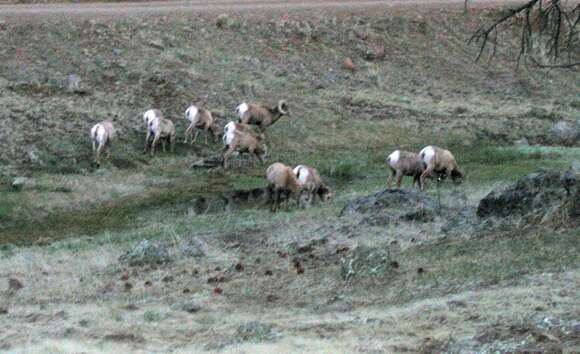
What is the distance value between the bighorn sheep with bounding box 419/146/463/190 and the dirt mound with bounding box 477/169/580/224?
24.9ft

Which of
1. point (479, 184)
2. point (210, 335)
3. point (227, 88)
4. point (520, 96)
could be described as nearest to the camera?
point (210, 335)

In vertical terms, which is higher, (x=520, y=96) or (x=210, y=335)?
(x=210, y=335)

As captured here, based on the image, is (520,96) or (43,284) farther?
(520,96)

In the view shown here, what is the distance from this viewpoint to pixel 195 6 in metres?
38.1

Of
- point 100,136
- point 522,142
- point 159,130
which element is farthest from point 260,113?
point 522,142

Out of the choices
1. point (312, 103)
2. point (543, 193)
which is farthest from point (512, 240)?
point (312, 103)

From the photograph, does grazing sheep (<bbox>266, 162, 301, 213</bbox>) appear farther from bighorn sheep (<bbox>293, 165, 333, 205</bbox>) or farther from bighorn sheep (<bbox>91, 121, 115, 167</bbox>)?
bighorn sheep (<bbox>91, 121, 115, 167</bbox>)

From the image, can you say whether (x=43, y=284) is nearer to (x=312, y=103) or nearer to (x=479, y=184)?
(x=479, y=184)

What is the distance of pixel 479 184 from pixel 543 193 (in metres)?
8.07

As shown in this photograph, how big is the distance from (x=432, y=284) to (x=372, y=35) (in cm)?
2636

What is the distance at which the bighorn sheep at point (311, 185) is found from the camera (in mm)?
22125

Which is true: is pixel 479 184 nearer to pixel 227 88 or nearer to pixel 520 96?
pixel 227 88

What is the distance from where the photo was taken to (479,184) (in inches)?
Result: 867

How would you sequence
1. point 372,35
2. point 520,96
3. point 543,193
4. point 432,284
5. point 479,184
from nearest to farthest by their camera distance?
1. point 432,284
2. point 543,193
3. point 479,184
4. point 520,96
5. point 372,35
